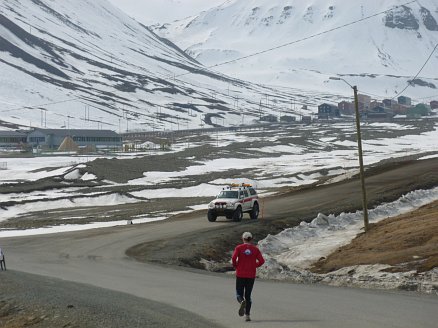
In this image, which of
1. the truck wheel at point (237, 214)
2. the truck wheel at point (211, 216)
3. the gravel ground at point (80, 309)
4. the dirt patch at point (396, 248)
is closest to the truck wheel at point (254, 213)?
the truck wheel at point (237, 214)

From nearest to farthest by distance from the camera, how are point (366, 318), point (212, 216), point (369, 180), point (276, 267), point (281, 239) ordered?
point (366, 318) → point (276, 267) → point (281, 239) → point (212, 216) → point (369, 180)

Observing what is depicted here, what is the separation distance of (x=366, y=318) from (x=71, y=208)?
59020 mm

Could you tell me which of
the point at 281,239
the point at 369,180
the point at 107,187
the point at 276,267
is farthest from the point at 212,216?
the point at 107,187

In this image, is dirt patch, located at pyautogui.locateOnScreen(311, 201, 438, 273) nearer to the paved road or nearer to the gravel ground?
the paved road

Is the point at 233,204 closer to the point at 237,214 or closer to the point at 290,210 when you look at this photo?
the point at 237,214

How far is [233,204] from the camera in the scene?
147 feet

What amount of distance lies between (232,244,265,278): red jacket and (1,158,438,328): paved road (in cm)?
101

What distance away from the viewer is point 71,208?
72.4m

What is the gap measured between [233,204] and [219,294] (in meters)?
24.6

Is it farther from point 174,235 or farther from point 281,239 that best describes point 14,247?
point 281,239

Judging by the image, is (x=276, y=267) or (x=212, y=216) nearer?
(x=276, y=267)

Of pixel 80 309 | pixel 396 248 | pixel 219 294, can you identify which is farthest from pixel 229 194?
pixel 80 309

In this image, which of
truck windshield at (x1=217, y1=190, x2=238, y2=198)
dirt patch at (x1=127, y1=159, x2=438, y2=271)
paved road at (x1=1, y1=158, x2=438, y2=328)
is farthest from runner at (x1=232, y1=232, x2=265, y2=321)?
truck windshield at (x1=217, y1=190, x2=238, y2=198)

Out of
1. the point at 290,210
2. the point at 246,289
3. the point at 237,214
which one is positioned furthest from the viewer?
the point at 290,210
